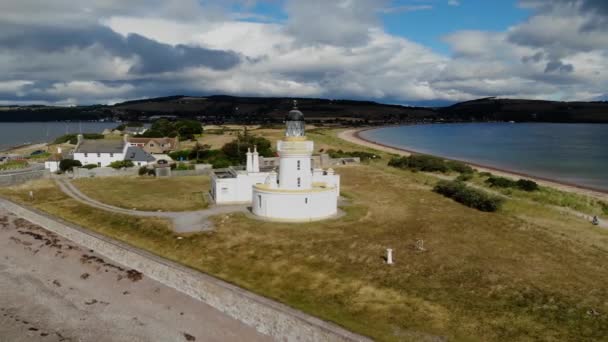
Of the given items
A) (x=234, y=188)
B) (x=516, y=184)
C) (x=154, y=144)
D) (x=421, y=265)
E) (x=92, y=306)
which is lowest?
(x=92, y=306)

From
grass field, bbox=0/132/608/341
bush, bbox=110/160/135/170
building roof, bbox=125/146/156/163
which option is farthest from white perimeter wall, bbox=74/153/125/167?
grass field, bbox=0/132/608/341

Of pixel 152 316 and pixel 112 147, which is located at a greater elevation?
pixel 112 147

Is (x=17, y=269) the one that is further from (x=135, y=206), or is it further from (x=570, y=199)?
(x=570, y=199)

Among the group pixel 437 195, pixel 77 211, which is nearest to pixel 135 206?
pixel 77 211

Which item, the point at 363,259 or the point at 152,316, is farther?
the point at 363,259

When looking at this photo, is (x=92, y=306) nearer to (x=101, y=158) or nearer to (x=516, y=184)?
(x=516, y=184)

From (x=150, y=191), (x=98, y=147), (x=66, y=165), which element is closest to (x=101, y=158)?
(x=98, y=147)
